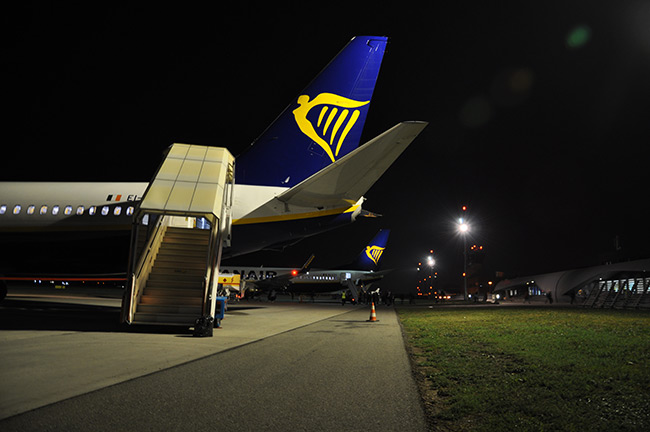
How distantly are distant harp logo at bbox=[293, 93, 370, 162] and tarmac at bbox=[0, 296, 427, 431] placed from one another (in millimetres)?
9102

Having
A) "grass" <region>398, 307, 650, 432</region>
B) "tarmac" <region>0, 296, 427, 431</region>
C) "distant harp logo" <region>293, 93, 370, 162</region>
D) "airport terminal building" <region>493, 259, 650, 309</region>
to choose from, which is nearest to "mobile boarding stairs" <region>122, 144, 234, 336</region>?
"tarmac" <region>0, 296, 427, 431</region>

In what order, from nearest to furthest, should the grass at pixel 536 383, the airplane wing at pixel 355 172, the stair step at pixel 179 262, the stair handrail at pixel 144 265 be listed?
the grass at pixel 536 383 < the airplane wing at pixel 355 172 < the stair handrail at pixel 144 265 < the stair step at pixel 179 262

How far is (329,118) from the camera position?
16.4 m

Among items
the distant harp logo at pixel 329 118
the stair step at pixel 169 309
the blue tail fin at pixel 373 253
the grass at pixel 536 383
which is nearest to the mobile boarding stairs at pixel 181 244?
the stair step at pixel 169 309

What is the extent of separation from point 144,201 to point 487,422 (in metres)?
9.58

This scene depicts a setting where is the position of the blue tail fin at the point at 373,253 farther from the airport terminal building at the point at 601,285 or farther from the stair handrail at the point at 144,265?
the stair handrail at the point at 144,265

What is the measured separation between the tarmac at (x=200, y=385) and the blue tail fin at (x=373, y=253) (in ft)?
153

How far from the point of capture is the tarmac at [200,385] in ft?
12.6

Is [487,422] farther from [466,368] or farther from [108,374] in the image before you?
[108,374]

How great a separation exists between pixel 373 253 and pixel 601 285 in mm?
26710

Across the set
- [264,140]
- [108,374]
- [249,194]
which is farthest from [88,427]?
[264,140]

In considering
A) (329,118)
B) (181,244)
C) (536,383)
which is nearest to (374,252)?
(329,118)

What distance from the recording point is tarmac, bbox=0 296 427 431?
3850mm

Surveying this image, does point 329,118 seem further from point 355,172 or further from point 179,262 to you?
point 179,262
